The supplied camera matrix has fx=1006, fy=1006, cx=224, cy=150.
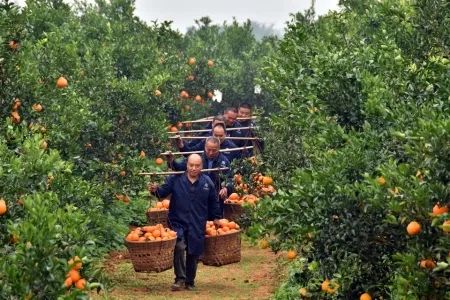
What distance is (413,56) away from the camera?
399 inches

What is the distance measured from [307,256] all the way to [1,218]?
A: 243 cm

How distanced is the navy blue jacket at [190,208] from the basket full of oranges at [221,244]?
405 millimetres

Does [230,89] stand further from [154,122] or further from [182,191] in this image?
[182,191]

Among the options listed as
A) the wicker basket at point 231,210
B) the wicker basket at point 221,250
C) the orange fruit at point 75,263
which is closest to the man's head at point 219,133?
the wicker basket at point 231,210

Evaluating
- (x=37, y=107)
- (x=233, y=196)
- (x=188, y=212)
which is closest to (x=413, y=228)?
(x=37, y=107)

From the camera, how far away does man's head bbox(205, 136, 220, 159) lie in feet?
45.9

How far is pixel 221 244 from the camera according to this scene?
41.1 feet

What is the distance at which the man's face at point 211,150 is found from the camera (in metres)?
14.0

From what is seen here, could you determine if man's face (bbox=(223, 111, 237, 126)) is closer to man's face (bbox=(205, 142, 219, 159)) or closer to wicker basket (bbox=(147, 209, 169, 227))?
wicker basket (bbox=(147, 209, 169, 227))

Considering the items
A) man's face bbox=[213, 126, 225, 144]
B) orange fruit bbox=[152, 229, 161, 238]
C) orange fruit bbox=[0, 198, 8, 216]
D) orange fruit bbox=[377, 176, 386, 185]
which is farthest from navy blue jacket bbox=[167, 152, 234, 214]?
orange fruit bbox=[377, 176, 386, 185]

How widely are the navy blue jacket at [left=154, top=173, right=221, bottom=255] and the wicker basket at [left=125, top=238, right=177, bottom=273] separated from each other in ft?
0.65

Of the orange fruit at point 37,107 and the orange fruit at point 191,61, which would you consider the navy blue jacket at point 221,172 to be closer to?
the orange fruit at point 37,107

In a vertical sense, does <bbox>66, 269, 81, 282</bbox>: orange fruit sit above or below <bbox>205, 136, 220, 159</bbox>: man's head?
below

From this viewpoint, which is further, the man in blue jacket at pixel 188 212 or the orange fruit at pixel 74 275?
the man in blue jacket at pixel 188 212
